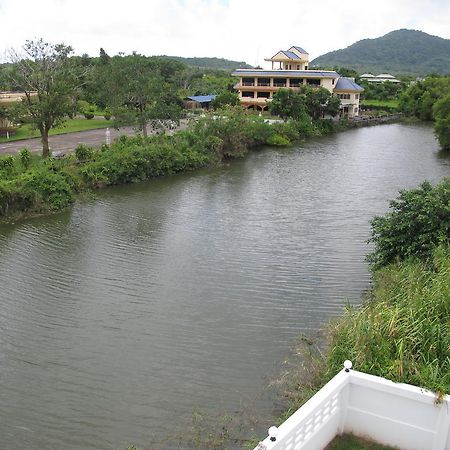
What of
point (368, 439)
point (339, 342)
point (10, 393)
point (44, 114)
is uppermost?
point (44, 114)

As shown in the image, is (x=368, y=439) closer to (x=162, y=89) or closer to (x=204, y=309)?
(x=204, y=309)

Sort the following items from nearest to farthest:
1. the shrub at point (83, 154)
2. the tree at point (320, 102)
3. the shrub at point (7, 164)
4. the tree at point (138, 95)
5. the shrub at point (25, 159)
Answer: the shrub at point (7, 164)
the shrub at point (25, 159)
the shrub at point (83, 154)
the tree at point (138, 95)
the tree at point (320, 102)

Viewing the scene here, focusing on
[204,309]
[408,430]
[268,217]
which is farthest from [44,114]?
[408,430]

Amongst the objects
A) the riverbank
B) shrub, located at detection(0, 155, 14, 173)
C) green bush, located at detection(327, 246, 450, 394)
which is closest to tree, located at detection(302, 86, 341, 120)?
shrub, located at detection(0, 155, 14, 173)

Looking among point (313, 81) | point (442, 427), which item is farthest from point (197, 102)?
point (442, 427)

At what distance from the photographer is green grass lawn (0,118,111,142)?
33341 millimetres

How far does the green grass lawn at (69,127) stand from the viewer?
33341mm

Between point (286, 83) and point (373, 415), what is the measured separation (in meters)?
51.5

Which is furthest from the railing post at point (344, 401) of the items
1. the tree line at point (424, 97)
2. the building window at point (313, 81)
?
the building window at point (313, 81)

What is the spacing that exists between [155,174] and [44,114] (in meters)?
6.59

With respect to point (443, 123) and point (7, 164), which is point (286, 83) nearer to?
point (443, 123)

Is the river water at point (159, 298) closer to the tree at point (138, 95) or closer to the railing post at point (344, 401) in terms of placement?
the railing post at point (344, 401)

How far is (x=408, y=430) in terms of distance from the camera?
21.8ft

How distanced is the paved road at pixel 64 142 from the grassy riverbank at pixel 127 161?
137 inches
